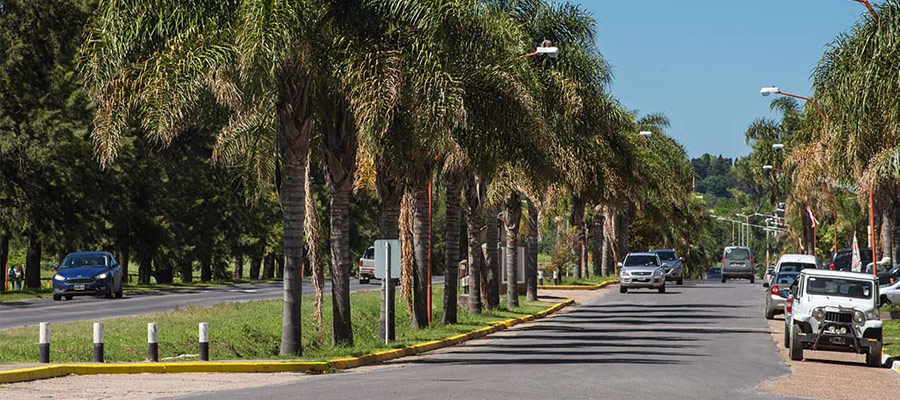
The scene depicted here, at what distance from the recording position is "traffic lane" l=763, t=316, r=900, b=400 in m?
18.7

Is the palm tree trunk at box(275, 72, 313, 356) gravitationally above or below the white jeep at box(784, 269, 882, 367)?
above

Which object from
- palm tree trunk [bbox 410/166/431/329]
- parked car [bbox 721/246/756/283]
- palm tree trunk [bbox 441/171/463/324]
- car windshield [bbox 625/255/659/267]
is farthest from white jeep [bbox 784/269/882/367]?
parked car [bbox 721/246/756/283]

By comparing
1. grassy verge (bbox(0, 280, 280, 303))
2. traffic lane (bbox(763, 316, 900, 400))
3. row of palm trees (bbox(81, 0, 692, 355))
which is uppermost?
row of palm trees (bbox(81, 0, 692, 355))

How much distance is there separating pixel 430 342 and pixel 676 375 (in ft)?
27.5

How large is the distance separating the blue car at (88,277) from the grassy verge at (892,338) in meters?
24.3

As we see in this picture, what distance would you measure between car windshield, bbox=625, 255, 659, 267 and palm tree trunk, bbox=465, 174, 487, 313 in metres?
21.2

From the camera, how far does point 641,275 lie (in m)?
58.0

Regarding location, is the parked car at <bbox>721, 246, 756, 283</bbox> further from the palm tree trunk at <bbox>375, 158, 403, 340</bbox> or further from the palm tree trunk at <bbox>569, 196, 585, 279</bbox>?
the palm tree trunk at <bbox>375, 158, 403, 340</bbox>

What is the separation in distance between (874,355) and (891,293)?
16.3 m

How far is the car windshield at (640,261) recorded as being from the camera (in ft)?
193

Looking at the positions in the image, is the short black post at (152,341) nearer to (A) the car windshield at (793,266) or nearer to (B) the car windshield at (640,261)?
(A) the car windshield at (793,266)

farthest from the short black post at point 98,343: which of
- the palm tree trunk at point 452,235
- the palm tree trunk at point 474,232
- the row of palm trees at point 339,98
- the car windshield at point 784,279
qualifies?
the car windshield at point 784,279

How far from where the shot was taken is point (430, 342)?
27797 millimetres

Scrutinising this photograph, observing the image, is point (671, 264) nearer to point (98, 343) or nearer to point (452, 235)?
point (452, 235)
